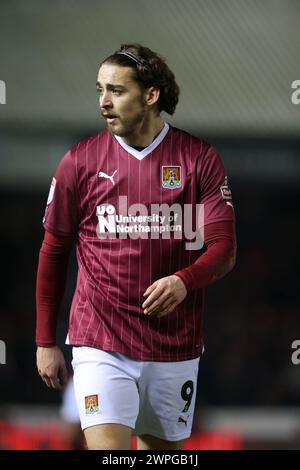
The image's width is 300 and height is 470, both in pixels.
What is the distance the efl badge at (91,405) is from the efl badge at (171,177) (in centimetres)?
68

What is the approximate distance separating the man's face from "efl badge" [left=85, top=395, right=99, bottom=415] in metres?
0.81

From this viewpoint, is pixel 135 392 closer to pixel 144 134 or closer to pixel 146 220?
pixel 146 220

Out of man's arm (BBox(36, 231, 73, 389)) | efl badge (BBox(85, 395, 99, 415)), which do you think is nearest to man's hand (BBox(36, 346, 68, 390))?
man's arm (BBox(36, 231, 73, 389))

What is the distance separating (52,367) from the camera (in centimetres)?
284

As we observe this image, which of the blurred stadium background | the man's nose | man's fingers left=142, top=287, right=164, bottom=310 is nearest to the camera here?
man's fingers left=142, top=287, right=164, bottom=310

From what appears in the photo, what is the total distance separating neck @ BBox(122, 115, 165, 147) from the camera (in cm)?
287

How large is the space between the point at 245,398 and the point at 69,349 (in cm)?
176

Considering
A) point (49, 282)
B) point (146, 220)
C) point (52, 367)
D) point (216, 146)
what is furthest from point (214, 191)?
point (216, 146)

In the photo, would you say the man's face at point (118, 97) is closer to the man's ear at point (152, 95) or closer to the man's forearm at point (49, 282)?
the man's ear at point (152, 95)

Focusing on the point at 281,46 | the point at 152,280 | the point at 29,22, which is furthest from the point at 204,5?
the point at 152,280

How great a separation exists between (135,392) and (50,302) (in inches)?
15.5

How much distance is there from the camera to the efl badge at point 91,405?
2711 millimetres

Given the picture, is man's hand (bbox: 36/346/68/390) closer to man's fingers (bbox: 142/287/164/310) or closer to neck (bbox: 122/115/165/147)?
man's fingers (bbox: 142/287/164/310)

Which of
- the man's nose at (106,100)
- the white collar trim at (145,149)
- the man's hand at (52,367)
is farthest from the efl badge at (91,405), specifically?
the man's nose at (106,100)
